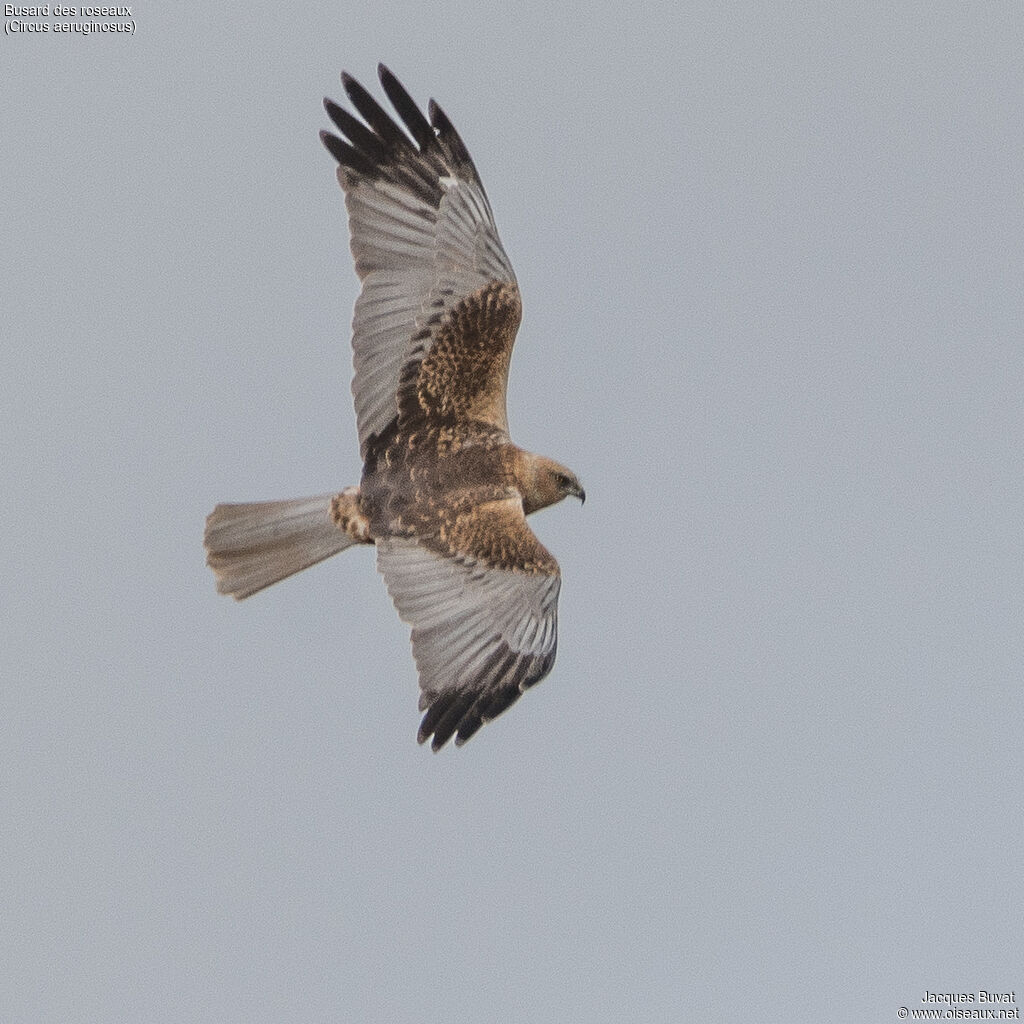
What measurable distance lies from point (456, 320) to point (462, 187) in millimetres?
689

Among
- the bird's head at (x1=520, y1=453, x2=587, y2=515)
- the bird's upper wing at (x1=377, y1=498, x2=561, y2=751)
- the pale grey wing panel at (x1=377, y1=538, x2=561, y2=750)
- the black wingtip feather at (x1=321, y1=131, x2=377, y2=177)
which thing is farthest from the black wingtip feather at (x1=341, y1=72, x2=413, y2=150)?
the pale grey wing panel at (x1=377, y1=538, x2=561, y2=750)

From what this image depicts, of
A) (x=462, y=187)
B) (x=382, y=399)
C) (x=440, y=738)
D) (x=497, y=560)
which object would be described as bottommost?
(x=440, y=738)

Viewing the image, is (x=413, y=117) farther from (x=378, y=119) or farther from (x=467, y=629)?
(x=467, y=629)

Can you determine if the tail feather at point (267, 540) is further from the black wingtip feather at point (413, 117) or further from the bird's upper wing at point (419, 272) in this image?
the black wingtip feather at point (413, 117)

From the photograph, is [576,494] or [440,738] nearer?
[440,738]

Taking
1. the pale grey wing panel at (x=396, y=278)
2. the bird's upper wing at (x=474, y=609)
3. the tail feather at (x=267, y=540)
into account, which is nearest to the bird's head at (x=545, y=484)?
the bird's upper wing at (x=474, y=609)

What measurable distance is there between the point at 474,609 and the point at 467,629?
104 millimetres

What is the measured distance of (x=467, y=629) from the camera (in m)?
9.95

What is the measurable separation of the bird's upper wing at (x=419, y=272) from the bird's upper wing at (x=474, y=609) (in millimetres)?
596

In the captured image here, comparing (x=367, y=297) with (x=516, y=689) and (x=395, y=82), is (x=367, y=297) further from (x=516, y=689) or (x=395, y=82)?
(x=516, y=689)

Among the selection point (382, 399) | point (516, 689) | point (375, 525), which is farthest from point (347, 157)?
point (516, 689)

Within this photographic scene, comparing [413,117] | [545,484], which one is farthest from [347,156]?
[545,484]

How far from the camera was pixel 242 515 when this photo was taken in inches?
408

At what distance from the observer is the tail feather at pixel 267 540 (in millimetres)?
10305
